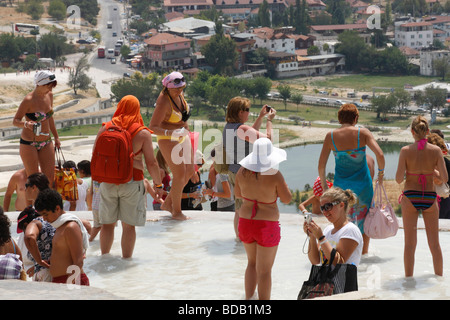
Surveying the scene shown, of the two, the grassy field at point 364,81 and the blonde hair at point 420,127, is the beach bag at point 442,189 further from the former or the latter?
the grassy field at point 364,81

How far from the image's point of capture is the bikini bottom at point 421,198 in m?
5.43

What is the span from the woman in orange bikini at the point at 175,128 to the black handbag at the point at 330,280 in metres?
2.84

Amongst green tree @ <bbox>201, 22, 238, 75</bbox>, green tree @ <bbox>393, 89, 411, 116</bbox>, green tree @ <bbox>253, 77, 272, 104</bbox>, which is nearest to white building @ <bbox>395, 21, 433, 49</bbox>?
green tree @ <bbox>201, 22, 238, 75</bbox>

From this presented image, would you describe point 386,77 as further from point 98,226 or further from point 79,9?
point 98,226

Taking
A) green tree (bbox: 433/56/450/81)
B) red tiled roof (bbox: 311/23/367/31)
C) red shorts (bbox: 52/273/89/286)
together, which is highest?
red tiled roof (bbox: 311/23/367/31)

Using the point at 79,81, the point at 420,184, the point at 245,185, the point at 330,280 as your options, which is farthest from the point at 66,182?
the point at 79,81

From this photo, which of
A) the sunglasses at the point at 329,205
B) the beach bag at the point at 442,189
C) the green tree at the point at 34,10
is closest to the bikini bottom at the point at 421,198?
the beach bag at the point at 442,189

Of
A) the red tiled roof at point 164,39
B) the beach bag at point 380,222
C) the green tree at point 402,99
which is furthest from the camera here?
the red tiled roof at point 164,39

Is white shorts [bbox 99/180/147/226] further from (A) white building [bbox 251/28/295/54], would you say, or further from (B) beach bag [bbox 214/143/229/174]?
(A) white building [bbox 251/28/295/54]

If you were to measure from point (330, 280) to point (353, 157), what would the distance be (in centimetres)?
187

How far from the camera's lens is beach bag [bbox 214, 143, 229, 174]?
6.38 meters

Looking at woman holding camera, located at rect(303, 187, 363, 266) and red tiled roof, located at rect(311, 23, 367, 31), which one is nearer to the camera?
woman holding camera, located at rect(303, 187, 363, 266)

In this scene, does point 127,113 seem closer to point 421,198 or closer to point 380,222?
point 380,222

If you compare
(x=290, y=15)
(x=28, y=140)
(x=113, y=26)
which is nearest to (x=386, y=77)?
(x=290, y=15)
